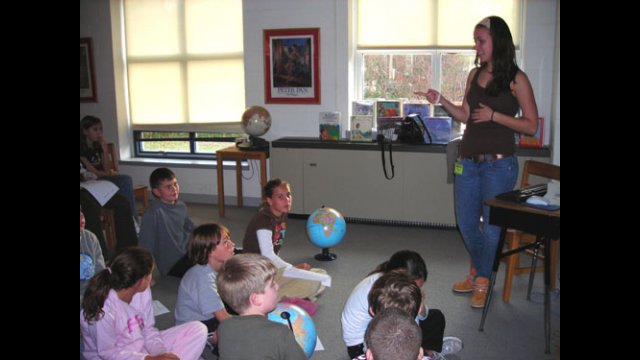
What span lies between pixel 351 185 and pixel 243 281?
359 cm

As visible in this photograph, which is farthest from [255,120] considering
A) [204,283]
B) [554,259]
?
[204,283]

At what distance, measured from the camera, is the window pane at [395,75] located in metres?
5.89

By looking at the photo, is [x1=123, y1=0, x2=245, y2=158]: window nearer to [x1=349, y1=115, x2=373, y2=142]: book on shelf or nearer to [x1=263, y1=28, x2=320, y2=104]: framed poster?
[x1=263, y1=28, x2=320, y2=104]: framed poster

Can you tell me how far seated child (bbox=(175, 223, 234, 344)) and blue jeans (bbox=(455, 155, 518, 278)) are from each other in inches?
58.7

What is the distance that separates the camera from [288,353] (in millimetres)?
1883

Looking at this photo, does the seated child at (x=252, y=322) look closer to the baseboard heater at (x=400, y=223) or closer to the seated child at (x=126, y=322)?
the seated child at (x=126, y=322)
